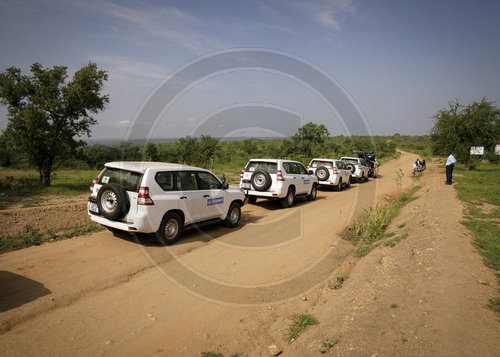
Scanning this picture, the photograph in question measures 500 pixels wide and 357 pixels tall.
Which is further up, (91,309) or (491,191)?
(491,191)

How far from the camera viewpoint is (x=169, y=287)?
482 centimetres

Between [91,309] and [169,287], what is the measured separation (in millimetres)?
1170

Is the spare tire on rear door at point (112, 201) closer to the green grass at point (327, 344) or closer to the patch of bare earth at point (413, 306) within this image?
the patch of bare earth at point (413, 306)

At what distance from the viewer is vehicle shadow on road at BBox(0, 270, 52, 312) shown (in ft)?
13.2

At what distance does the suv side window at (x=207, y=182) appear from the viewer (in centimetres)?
762

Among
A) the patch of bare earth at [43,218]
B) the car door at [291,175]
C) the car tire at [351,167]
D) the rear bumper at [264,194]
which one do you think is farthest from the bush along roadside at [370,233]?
the car tire at [351,167]

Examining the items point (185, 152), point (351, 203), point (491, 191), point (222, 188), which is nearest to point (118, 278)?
point (222, 188)

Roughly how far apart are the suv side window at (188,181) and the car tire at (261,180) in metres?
3.89

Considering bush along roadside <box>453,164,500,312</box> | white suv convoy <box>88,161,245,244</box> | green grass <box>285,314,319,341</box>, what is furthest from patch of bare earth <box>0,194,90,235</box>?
bush along roadside <box>453,164,500,312</box>

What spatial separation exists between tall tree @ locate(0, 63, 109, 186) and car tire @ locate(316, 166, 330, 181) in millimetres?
12233

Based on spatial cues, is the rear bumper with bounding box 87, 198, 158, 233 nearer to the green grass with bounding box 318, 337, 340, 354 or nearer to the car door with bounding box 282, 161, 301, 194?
the green grass with bounding box 318, 337, 340, 354

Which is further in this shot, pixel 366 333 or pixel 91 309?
pixel 91 309

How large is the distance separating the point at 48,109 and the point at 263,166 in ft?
35.2

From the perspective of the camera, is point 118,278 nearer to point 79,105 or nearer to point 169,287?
point 169,287
